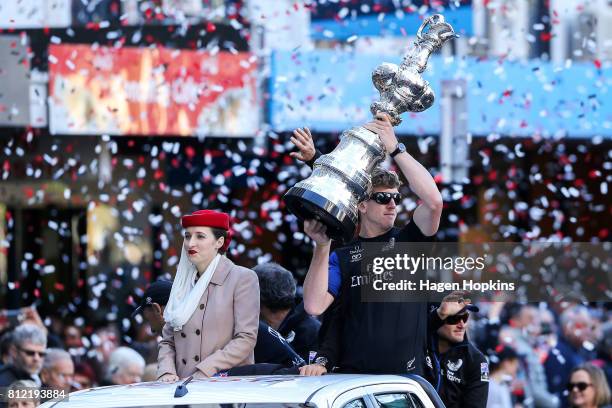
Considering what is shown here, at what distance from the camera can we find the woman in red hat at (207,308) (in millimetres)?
6023

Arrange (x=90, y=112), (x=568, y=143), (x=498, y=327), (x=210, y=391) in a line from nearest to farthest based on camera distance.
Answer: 1. (x=210, y=391)
2. (x=498, y=327)
3. (x=90, y=112)
4. (x=568, y=143)

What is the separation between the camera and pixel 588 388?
9.99 meters

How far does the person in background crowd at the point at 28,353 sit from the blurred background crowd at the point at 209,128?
196 centimetres

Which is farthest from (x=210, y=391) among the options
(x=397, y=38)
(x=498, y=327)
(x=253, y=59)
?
(x=397, y=38)

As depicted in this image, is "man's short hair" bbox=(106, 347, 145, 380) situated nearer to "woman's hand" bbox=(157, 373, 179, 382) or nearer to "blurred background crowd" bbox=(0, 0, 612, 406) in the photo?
"blurred background crowd" bbox=(0, 0, 612, 406)

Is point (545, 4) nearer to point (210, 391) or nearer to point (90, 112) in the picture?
point (90, 112)

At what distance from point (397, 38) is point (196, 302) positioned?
9.30 meters

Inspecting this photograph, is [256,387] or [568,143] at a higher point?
[568,143]

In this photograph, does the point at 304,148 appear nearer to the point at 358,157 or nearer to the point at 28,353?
the point at 358,157

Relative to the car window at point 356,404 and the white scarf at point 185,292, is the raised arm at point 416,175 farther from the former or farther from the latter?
the car window at point 356,404

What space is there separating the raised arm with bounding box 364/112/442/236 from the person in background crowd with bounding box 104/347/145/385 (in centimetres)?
402

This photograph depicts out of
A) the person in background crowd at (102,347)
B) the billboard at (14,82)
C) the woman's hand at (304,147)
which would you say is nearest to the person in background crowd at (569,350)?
the person in background crowd at (102,347)

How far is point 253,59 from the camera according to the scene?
13.6 metres

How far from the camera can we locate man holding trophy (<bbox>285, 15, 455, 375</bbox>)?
5551 millimetres
